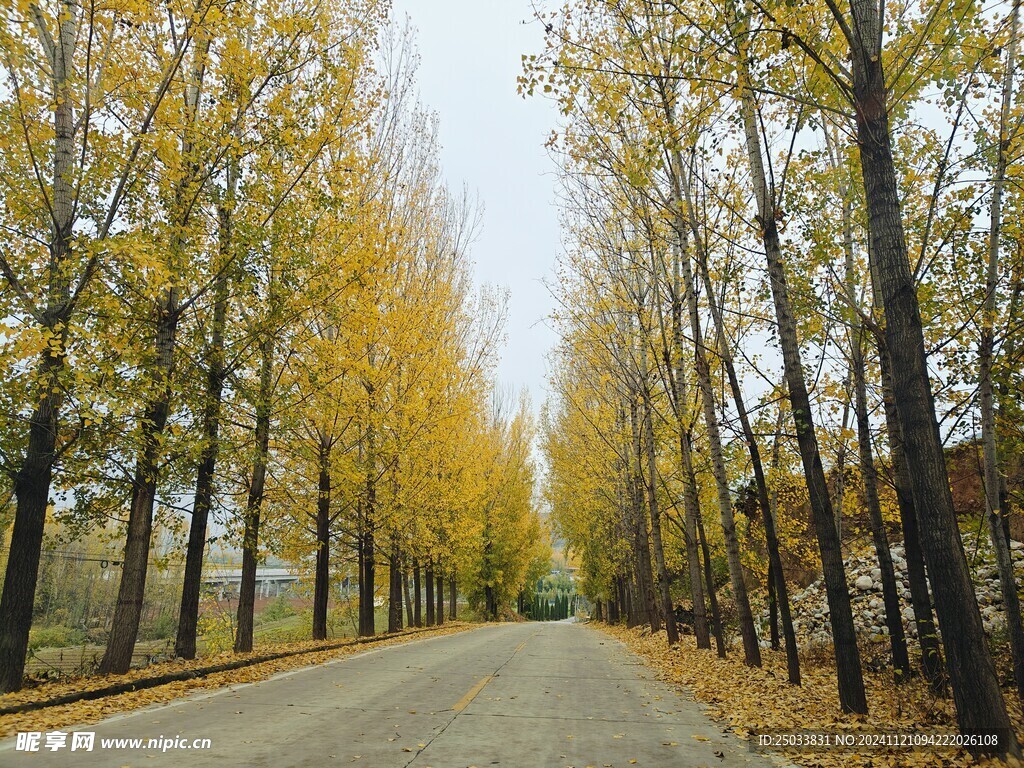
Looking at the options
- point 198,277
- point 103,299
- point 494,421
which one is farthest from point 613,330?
point 494,421

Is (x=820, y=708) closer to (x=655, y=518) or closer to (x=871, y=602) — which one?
(x=655, y=518)

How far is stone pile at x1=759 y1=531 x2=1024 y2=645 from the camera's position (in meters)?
13.6

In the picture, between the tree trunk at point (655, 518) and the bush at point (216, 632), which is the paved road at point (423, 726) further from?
the bush at point (216, 632)

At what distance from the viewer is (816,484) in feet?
23.0

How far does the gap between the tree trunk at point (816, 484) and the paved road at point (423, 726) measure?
5.35 ft

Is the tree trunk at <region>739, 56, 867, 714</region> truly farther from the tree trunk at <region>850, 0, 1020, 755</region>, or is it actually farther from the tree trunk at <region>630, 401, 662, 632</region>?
the tree trunk at <region>630, 401, 662, 632</region>

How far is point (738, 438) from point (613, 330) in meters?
7.32

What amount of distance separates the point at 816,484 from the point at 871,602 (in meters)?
13.0

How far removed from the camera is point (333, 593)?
23719 mm

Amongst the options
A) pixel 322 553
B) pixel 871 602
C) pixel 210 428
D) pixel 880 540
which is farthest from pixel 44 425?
A: pixel 871 602

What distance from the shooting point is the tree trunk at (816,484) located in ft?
21.3

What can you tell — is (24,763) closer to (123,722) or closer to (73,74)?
(123,722)

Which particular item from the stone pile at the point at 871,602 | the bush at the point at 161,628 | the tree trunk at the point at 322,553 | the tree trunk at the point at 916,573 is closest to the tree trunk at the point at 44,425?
the tree trunk at the point at 322,553

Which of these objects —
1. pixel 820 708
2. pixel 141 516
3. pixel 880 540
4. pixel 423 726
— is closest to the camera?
pixel 423 726
